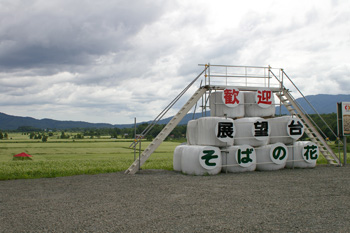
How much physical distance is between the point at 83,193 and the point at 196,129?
741cm

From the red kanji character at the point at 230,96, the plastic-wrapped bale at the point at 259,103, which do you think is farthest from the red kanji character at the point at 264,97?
the red kanji character at the point at 230,96

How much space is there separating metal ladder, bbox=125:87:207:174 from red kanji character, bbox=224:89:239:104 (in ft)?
4.17

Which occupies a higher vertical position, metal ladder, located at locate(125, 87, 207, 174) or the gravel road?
metal ladder, located at locate(125, 87, 207, 174)

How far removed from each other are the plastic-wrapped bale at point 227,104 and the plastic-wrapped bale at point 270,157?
2270mm

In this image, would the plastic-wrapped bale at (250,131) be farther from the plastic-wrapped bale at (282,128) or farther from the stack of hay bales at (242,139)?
the plastic-wrapped bale at (282,128)

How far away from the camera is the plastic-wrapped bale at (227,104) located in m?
17.5

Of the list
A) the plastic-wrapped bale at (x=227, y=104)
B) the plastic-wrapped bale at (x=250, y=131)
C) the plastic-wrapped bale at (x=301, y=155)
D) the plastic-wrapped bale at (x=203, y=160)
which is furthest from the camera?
the plastic-wrapped bale at (x=301, y=155)

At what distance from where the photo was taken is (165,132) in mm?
17000

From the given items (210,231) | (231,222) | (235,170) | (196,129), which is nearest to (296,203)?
(231,222)

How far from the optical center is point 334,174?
16359 millimetres

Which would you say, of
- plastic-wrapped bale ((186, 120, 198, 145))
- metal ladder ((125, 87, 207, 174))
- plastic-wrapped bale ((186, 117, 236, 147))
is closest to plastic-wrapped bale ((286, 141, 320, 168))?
plastic-wrapped bale ((186, 117, 236, 147))

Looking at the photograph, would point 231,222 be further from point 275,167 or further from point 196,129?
point 275,167

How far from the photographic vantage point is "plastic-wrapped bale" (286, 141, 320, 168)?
18.6 metres

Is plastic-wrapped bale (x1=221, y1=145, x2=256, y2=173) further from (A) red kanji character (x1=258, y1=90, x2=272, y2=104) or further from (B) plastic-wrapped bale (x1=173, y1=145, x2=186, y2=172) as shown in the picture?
(A) red kanji character (x1=258, y1=90, x2=272, y2=104)
